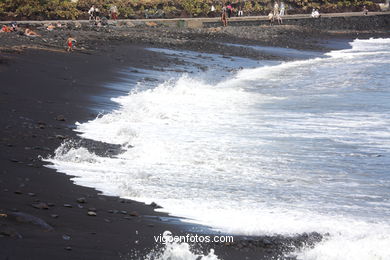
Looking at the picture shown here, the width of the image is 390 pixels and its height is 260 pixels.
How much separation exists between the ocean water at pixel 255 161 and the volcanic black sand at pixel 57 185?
45cm

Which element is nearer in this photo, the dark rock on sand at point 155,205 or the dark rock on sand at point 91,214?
the dark rock on sand at point 91,214

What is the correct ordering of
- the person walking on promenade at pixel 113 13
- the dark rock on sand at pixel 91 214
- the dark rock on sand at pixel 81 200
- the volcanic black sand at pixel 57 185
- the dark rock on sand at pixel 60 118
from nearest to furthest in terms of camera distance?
1. the volcanic black sand at pixel 57 185
2. the dark rock on sand at pixel 91 214
3. the dark rock on sand at pixel 81 200
4. the dark rock on sand at pixel 60 118
5. the person walking on promenade at pixel 113 13

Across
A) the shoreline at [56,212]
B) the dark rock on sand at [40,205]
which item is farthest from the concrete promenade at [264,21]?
the dark rock on sand at [40,205]

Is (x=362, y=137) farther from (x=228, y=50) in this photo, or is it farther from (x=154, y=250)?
(x=228, y=50)

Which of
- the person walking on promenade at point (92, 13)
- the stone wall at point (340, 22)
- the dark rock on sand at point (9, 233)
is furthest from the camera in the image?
the stone wall at point (340, 22)

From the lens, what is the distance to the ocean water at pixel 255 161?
10.7 meters

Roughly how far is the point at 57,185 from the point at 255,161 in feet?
15.0

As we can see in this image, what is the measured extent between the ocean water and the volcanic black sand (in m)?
0.45

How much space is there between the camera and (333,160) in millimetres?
15414

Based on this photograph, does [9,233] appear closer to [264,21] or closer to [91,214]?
[91,214]

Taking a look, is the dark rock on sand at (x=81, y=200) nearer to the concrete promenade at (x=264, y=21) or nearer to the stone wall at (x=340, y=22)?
the concrete promenade at (x=264, y=21)

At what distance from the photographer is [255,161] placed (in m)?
14.7

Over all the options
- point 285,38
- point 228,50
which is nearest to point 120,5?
point 285,38

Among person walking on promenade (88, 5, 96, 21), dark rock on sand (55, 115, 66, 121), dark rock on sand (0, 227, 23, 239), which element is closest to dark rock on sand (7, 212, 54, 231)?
dark rock on sand (0, 227, 23, 239)
